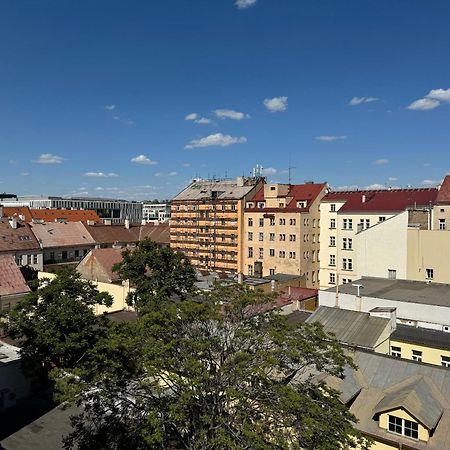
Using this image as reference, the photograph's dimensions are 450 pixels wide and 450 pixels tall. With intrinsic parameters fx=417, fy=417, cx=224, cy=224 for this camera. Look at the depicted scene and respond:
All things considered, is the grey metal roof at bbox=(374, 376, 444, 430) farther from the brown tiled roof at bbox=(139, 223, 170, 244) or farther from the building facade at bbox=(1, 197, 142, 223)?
the building facade at bbox=(1, 197, 142, 223)

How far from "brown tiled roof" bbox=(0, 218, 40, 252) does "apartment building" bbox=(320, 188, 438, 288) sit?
40.1m

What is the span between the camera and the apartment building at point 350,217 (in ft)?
153

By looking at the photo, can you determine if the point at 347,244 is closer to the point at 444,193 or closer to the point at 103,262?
the point at 444,193

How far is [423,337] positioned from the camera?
77.5 ft

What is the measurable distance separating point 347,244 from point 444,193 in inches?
482

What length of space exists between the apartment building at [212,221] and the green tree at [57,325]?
40.3 meters

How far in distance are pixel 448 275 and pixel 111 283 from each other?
34167 mm

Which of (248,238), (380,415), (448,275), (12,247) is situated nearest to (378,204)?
(448,275)

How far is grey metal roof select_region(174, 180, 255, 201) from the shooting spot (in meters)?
65.1

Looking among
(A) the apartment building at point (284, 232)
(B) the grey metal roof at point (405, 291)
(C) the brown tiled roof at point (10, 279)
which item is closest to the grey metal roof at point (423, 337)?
(B) the grey metal roof at point (405, 291)

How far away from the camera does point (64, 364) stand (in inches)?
939

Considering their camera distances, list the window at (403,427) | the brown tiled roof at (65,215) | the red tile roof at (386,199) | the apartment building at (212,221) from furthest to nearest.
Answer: the brown tiled roof at (65,215) < the apartment building at (212,221) < the red tile roof at (386,199) < the window at (403,427)

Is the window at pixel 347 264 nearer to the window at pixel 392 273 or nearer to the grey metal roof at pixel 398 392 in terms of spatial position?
the window at pixel 392 273

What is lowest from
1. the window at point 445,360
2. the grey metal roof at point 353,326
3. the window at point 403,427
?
the window at point 403,427
